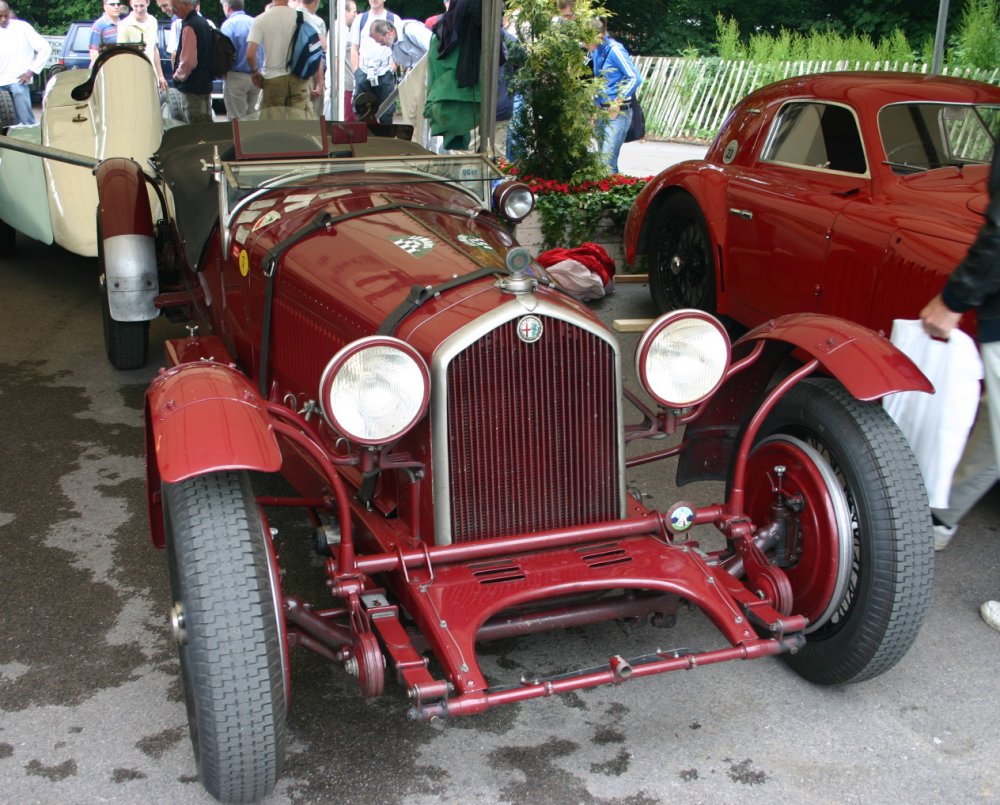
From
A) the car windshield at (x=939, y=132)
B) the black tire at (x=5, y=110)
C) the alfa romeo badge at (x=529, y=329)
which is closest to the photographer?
the alfa romeo badge at (x=529, y=329)

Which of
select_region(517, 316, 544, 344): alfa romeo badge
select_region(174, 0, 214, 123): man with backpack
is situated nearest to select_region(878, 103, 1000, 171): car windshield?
select_region(517, 316, 544, 344): alfa romeo badge

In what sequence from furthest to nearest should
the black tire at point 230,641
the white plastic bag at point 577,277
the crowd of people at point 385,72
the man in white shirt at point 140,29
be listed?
1. the man in white shirt at point 140,29
2. the white plastic bag at point 577,277
3. the crowd of people at point 385,72
4. the black tire at point 230,641

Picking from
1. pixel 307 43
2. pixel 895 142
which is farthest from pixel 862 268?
pixel 307 43

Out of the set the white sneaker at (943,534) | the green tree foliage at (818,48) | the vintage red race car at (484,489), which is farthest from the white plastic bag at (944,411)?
the green tree foliage at (818,48)

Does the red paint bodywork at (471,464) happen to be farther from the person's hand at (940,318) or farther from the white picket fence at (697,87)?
the white picket fence at (697,87)

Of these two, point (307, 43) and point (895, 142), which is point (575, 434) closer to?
point (895, 142)

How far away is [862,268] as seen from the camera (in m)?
4.28

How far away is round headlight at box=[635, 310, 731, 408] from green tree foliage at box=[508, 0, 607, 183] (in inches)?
188

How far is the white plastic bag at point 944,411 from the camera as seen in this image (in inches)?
128

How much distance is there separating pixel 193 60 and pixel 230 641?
7177mm

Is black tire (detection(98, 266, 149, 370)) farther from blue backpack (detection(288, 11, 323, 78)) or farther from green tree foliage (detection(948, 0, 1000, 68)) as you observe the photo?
→ green tree foliage (detection(948, 0, 1000, 68))

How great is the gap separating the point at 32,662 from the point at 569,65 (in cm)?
556

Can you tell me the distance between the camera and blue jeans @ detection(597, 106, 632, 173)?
7934 mm

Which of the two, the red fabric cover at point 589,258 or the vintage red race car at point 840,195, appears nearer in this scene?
the vintage red race car at point 840,195
